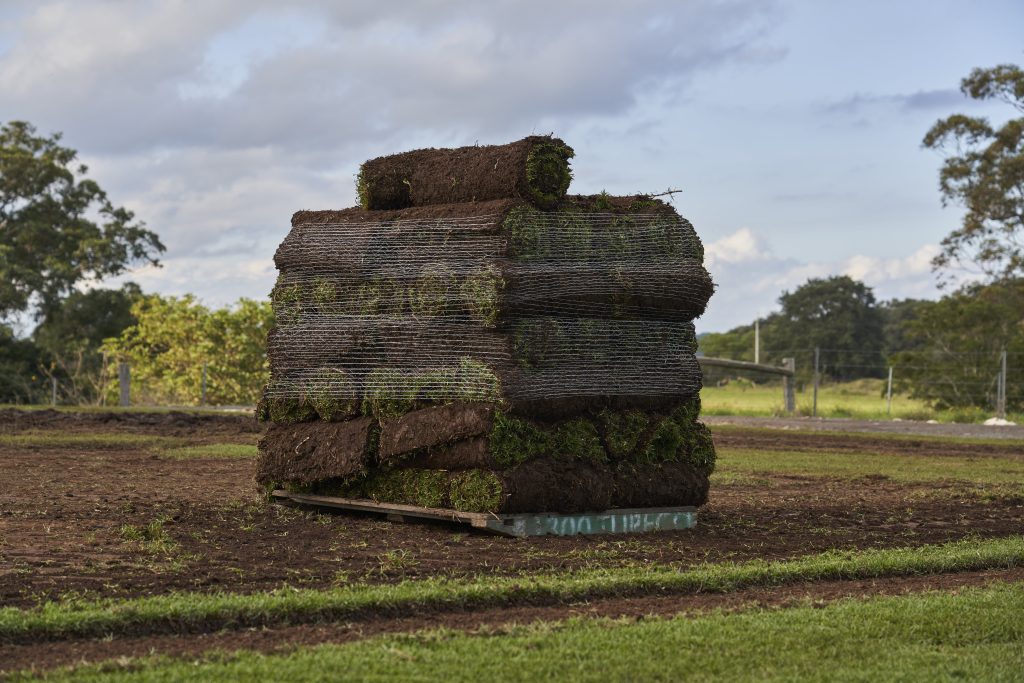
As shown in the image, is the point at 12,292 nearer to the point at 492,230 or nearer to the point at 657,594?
the point at 492,230

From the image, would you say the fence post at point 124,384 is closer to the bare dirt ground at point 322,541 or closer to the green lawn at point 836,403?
the green lawn at point 836,403

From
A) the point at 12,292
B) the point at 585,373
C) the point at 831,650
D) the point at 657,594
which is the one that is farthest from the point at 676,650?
the point at 12,292

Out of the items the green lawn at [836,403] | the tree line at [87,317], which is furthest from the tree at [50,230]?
the green lawn at [836,403]

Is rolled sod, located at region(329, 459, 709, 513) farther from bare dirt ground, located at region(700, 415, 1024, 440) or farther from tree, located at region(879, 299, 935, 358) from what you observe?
tree, located at region(879, 299, 935, 358)

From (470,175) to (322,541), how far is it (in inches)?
143

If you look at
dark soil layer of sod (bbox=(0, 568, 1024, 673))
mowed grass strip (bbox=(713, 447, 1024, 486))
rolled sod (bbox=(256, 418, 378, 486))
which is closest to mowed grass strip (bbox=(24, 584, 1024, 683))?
dark soil layer of sod (bbox=(0, 568, 1024, 673))

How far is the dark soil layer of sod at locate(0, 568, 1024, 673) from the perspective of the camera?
6.61 meters

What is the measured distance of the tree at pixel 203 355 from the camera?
37.9 meters

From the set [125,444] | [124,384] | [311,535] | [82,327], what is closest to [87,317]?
[82,327]

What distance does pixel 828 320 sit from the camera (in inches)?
2532

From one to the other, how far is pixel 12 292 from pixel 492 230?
114ft

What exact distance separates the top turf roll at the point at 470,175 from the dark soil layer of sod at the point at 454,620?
170 inches

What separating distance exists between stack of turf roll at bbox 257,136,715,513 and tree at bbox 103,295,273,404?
2565cm

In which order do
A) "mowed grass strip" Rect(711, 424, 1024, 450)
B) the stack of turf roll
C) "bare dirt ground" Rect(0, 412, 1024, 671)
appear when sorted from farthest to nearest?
1. "mowed grass strip" Rect(711, 424, 1024, 450)
2. the stack of turf roll
3. "bare dirt ground" Rect(0, 412, 1024, 671)
